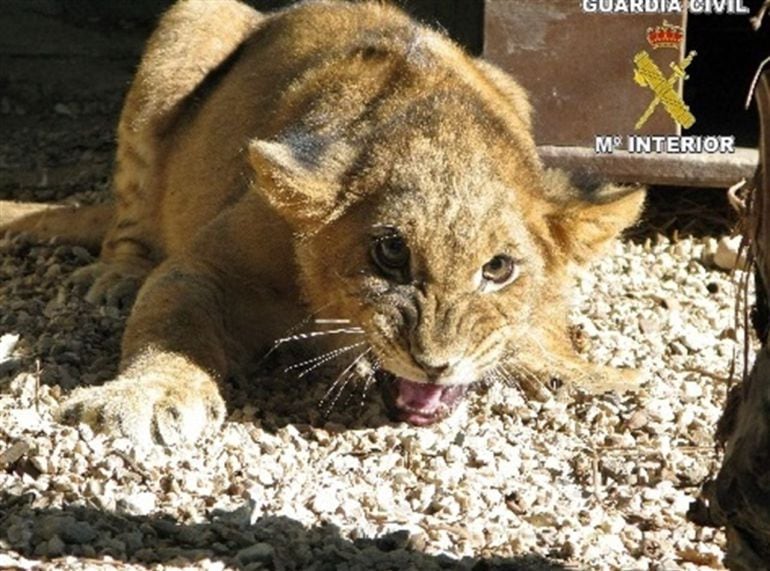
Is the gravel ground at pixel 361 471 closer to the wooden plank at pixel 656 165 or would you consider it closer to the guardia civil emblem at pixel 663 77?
the wooden plank at pixel 656 165

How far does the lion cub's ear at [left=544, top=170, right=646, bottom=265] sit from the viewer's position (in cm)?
647

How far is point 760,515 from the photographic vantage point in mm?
3830

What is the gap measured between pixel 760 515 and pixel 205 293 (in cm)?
341

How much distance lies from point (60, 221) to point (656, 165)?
10.2 feet

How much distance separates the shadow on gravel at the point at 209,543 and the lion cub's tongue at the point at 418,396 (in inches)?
48.1

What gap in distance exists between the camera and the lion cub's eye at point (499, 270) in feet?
19.9

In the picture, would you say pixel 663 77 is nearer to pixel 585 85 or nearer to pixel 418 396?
pixel 585 85

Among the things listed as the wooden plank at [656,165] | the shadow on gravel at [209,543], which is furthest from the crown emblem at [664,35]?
the shadow on gravel at [209,543]

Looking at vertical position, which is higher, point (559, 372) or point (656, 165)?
point (656, 165)

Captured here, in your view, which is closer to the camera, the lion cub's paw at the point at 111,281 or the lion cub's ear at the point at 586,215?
the lion cub's ear at the point at 586,215

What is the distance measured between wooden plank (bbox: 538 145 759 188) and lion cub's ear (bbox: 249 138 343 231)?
2365mm

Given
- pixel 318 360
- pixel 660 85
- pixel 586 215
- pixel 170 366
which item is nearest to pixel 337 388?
pixel 318 360

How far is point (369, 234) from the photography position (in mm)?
6086

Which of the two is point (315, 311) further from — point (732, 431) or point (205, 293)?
point (732, 431)
